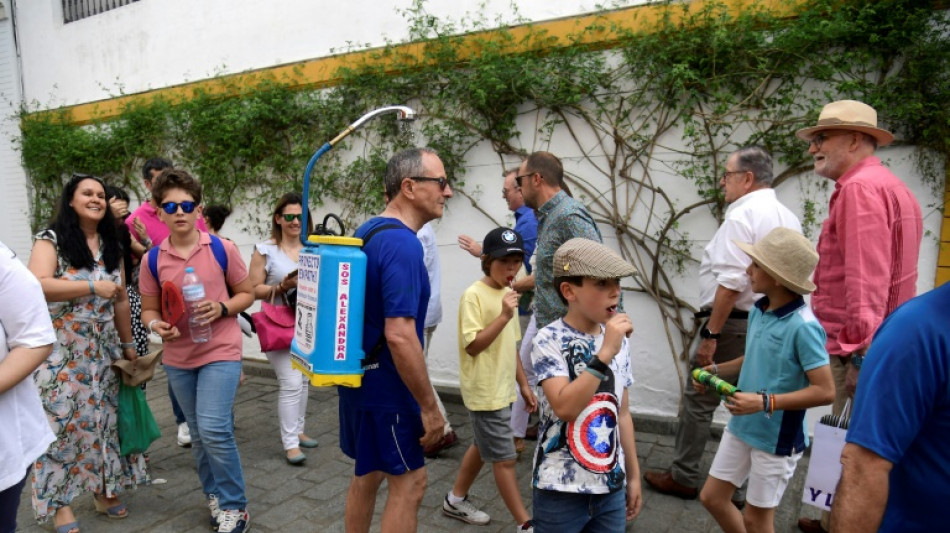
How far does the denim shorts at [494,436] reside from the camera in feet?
11.0

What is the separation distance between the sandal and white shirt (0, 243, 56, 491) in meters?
1.91

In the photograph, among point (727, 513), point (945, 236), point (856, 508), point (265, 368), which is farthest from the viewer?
point (265, 368)

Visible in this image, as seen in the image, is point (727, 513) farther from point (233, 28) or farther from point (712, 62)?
point (233, 28)

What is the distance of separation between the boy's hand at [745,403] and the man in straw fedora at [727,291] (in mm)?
1121

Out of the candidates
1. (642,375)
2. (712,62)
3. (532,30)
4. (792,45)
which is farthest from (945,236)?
(532,30)

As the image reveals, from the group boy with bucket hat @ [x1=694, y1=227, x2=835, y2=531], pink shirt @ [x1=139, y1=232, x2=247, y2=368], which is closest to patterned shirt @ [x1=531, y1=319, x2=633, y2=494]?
boy with bucket hat @ [x1=694, y1=227, x2=835, y2=531]

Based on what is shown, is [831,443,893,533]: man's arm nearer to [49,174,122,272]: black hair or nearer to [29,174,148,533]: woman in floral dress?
[29,174,148,533]: woman in floral dress

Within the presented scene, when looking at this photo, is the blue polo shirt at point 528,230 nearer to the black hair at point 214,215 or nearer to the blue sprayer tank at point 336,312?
the blue sprayer tank at point 336,312

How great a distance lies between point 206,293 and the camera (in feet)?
12.0

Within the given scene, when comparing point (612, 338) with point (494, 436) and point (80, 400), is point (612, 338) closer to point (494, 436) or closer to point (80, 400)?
point (494, 436)

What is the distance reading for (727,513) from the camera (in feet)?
9.45

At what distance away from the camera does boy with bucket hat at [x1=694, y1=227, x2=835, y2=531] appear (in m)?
2.52

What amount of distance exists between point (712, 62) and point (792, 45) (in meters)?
0.55

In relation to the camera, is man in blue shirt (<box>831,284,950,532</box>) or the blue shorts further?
the blue shorts
